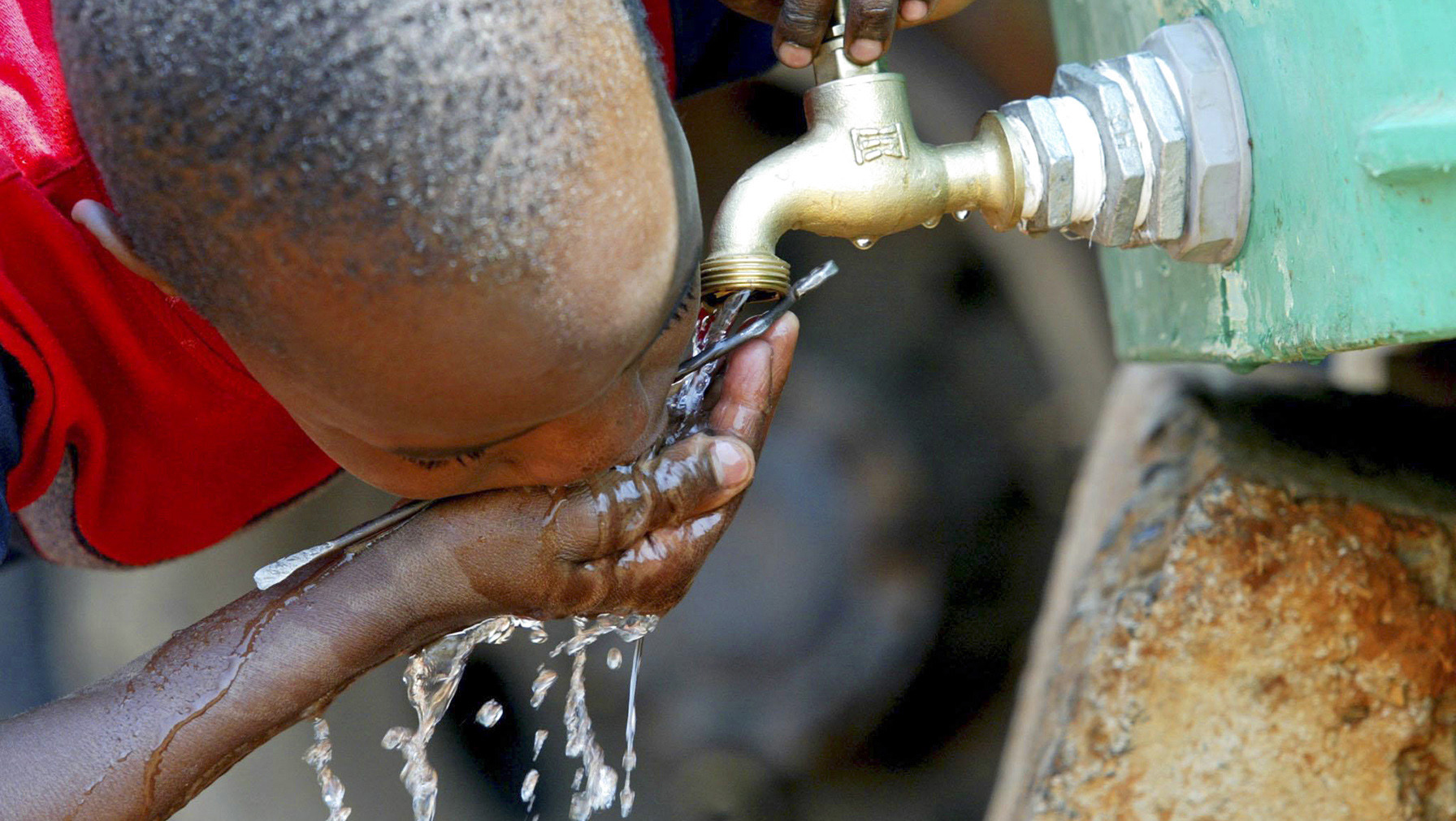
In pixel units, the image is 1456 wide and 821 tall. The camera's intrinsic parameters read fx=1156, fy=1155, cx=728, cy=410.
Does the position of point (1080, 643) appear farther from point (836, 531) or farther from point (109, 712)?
point (109, 712)

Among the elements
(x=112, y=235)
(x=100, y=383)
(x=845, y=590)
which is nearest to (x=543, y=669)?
(x=100, y=383)

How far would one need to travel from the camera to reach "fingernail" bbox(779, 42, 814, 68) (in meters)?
0.83

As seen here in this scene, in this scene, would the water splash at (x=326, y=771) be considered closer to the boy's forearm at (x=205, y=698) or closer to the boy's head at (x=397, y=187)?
the boy's forearm at (x=205, y=698)

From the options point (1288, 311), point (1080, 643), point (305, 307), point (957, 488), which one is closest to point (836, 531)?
point (957, 488)

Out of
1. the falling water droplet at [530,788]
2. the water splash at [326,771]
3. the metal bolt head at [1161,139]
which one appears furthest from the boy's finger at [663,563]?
the falling water droplet at [530,788]

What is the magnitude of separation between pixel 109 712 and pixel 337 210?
478 millimetres

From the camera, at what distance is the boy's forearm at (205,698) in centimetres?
80

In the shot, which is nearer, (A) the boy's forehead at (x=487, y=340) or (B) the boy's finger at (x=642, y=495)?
(A) the boy's forehead at (x=487, y=340)

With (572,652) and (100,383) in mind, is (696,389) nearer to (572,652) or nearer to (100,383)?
(572,652)

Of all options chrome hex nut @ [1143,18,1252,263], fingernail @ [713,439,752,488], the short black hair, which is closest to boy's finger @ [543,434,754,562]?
fingernail @ [713,439,752,488]

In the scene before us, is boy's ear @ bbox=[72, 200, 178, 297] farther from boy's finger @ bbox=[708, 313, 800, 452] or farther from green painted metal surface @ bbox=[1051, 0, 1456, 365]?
green painted metal surface @ bbox=[1051, 0, 1456, 365]

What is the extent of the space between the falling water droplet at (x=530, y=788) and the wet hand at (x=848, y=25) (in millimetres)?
1084

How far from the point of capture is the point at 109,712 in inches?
32.3

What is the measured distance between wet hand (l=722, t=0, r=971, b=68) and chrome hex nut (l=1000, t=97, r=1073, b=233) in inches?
4.0
